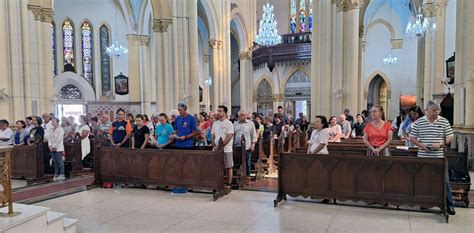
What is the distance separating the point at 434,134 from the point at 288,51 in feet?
61.9

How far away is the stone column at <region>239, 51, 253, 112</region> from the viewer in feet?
86.4

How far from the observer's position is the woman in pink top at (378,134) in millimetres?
5609

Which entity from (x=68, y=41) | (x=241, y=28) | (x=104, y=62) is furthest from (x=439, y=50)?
(x=68, y=41)

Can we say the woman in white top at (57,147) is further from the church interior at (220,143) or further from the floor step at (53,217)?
the floor step at (53,217)

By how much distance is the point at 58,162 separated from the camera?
8.74m

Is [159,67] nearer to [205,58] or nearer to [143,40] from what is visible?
[143,40]

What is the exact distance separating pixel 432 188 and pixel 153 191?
515cm

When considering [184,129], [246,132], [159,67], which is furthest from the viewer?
[159,67]

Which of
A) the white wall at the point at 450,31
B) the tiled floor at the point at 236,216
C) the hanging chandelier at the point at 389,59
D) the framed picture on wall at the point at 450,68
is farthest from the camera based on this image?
the hanging chandelier at the point at 389,59

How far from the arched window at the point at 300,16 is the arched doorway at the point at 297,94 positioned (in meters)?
4.06

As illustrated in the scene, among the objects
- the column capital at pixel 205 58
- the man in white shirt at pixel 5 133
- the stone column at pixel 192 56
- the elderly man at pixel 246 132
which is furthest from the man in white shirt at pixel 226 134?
the column capital at pixel 205 58

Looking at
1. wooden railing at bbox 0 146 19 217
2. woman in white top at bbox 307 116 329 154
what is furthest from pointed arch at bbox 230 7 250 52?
wooden railing at bbox 0 146 19 217

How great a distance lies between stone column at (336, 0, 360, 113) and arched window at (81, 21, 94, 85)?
Answer: 17.8 meters

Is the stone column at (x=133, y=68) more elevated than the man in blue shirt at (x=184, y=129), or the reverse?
the stone column at (x=133, y=68)
